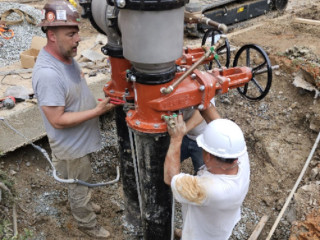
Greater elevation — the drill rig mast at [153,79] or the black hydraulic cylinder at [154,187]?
the drill rig mast at [153,79]

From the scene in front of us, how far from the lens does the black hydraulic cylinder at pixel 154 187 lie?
7.80ft

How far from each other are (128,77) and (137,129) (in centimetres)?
36

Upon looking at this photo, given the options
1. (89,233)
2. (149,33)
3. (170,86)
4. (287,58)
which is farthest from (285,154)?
(149,33)

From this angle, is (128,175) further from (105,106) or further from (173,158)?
(173,158)

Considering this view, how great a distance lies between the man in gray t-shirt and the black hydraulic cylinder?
1.73 feet

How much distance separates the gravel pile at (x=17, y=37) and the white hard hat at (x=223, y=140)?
5259mm

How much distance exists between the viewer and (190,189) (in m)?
2.08

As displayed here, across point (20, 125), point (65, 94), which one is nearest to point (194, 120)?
point (65, 94)

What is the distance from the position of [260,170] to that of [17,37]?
6.20m

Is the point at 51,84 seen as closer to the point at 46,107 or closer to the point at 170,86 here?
the point at 46,107

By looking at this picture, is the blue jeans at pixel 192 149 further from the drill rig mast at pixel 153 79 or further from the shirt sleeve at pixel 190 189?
the shirt sleeve at pixel 190 189

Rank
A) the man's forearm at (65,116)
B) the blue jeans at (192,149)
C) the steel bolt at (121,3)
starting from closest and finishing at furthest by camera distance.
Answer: the steel bolt at (121,3)
the man's forearm at (65,116)
the blue jeans at (192,149)

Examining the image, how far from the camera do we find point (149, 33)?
1.89 metres

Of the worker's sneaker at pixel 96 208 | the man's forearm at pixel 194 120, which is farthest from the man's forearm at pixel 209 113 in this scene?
the worker's sneaker at pixel 96 208
